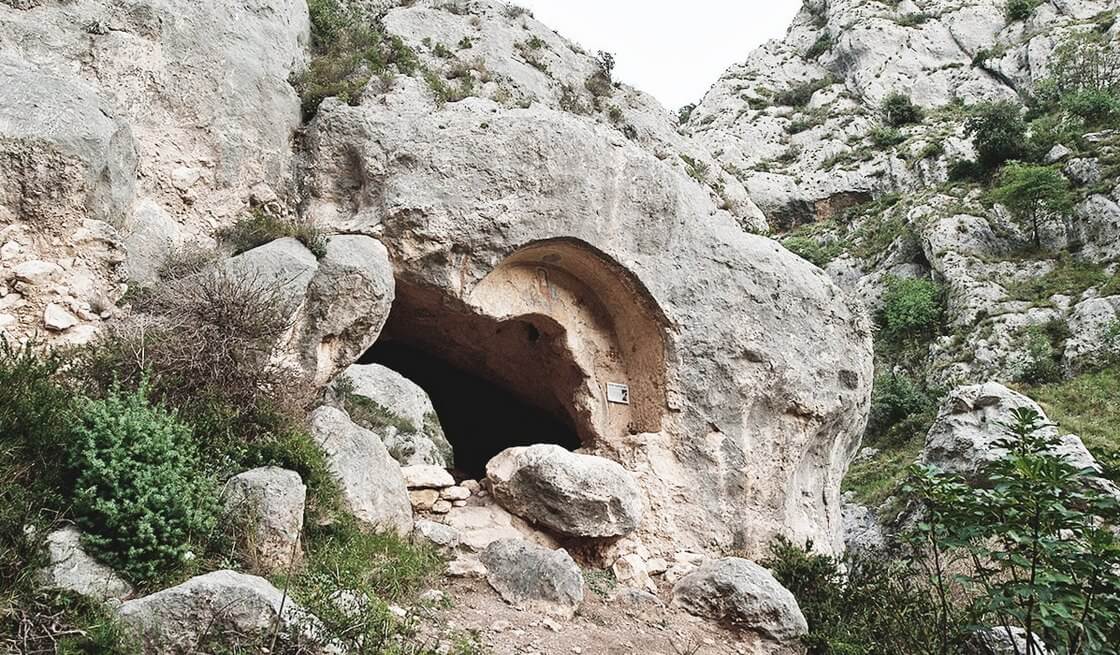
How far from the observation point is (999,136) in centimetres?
3150

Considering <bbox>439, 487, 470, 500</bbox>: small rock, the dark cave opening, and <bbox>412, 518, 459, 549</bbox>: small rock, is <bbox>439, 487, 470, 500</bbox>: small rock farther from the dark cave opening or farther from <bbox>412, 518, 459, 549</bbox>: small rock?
the dark cave opening

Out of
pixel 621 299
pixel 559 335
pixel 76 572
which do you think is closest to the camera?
pixel 76 572

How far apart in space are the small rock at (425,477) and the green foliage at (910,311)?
22619 mm

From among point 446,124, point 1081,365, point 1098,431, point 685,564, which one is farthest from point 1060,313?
point 446,124

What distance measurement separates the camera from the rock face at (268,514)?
20.2 feet

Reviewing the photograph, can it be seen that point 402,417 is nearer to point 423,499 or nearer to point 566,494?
point 423,499

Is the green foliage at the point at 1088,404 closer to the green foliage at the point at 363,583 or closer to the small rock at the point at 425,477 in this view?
the small rock at the point at 425,477

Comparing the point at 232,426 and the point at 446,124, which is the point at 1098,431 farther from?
the point at 232,426

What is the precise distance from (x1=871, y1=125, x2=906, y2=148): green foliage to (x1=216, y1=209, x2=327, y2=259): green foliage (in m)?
34.5

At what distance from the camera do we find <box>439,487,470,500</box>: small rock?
31.1 ft

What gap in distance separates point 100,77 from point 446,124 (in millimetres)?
4159

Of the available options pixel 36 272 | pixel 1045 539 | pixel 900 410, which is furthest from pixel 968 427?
pixel 36 272

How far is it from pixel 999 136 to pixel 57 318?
112 ft

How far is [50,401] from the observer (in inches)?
237
